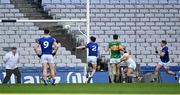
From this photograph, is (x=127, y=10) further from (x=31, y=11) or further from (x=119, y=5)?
A: (x=31, y=11)

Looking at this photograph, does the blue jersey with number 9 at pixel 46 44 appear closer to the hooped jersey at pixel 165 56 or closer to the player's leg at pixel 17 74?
the player's leg at pixel 17 74

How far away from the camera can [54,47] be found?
2245 centimetres

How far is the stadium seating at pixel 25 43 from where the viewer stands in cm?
2947

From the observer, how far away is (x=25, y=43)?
99.9 ft

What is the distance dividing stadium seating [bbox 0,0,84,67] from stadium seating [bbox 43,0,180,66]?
207 cm

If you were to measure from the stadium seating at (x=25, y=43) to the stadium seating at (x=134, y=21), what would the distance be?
2.07 metres

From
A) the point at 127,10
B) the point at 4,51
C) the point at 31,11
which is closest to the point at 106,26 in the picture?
the point at 127,10

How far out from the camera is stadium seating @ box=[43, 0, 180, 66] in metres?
32.3

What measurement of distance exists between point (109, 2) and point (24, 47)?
19.4 ft

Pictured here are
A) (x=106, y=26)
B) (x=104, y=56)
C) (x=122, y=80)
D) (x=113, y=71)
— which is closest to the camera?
(x=113, y=71)

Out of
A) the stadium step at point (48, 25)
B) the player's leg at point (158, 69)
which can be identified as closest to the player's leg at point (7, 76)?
the stadium step at point (48, 25)

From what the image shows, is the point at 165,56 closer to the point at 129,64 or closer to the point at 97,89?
the point at 129,64

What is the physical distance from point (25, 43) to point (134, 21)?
5863 millimetres

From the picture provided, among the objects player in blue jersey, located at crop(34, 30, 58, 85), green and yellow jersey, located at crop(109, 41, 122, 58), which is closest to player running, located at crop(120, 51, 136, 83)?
green and yellow jersey, located at crop(109, 41, 122, 58)
